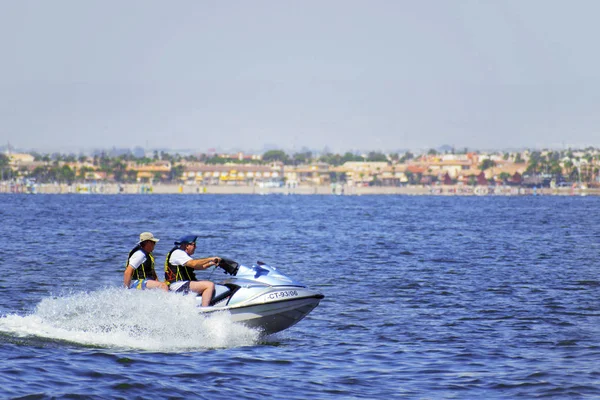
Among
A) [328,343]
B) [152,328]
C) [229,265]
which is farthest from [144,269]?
[328,343]

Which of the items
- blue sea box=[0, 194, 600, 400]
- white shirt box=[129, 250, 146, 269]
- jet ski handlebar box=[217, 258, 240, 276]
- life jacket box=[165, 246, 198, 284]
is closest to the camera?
blue sea box=[0, 194, 600, 400]

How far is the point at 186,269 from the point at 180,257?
32 centimetres

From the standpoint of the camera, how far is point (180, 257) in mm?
18047

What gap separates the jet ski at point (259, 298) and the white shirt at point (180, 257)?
1.95 feet

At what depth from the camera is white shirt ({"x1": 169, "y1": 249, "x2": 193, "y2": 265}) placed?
1800 cm

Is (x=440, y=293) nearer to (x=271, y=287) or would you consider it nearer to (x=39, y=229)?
(x=271, y=287)

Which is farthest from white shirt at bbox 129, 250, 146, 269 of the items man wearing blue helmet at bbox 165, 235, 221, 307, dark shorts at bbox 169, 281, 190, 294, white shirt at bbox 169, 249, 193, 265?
dark shorts at bbox 169, 281, 190, 294

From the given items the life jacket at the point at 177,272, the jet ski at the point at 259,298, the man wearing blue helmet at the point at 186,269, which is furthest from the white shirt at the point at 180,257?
the jet ski at the point at 259,298

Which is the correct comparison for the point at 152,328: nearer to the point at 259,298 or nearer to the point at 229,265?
the point at 229,265

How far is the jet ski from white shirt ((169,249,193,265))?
593 millimetres

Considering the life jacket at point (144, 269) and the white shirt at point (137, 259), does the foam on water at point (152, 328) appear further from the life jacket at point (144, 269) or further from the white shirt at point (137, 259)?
the white shirt at point (137, 259)

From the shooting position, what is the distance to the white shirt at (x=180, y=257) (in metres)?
18.0

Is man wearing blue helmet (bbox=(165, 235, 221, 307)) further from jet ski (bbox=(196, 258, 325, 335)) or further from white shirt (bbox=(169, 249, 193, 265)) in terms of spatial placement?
jet ski (bbox=(196, 258, 325, 335))

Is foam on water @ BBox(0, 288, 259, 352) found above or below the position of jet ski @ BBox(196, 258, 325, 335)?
below
